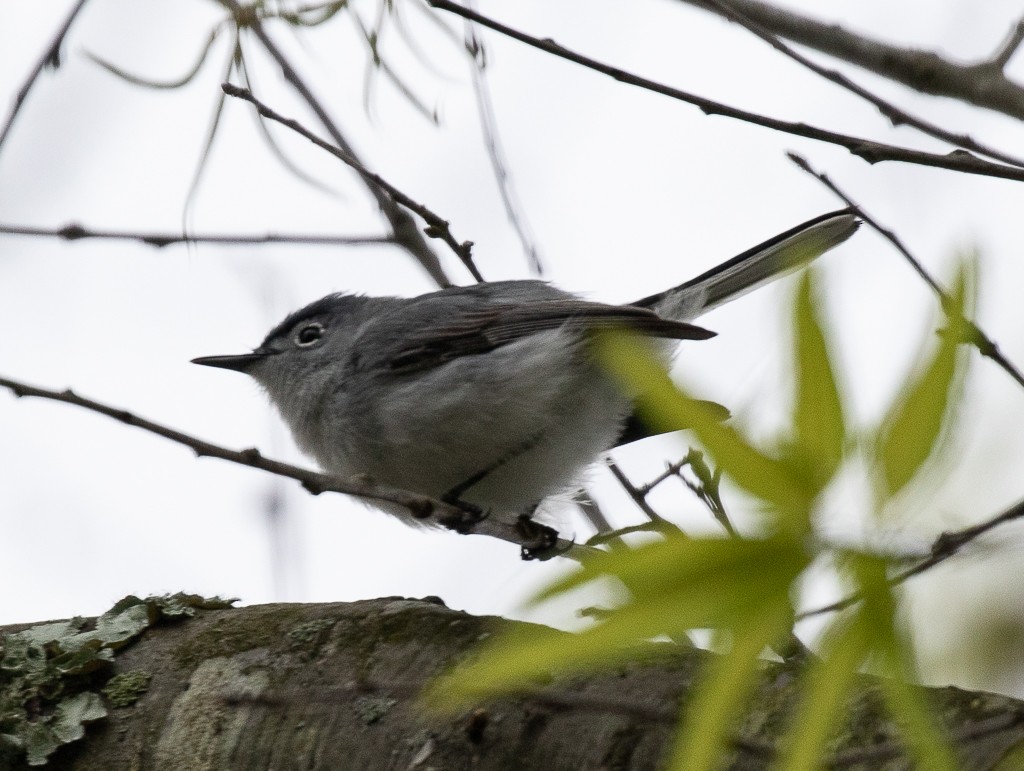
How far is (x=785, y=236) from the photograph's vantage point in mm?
2660

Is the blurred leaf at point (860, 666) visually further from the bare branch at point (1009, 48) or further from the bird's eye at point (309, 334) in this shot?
the bird's eye at point (309, 334)

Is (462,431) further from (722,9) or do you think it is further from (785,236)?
(722,9)

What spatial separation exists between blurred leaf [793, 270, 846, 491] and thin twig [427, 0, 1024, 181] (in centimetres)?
69

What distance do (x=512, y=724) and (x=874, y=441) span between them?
3.07ft

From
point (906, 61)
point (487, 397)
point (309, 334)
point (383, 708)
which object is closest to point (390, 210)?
point (487, 397)

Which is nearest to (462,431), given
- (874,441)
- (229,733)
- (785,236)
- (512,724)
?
(785,236)

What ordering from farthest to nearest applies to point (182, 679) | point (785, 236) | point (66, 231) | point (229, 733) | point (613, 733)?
point (785, 236), point (66, 231), point (182, 679), point (229, 733), point (613, 733)

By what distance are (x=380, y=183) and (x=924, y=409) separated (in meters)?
1.67

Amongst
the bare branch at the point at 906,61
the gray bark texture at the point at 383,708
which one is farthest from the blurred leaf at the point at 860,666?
the bare branch at the point at 906,61

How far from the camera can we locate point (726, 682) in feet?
2.31

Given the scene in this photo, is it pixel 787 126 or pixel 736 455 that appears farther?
pixel 787 126

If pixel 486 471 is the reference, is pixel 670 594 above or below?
below

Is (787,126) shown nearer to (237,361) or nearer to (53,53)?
(53,53)

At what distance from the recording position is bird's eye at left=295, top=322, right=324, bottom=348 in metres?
4.02
